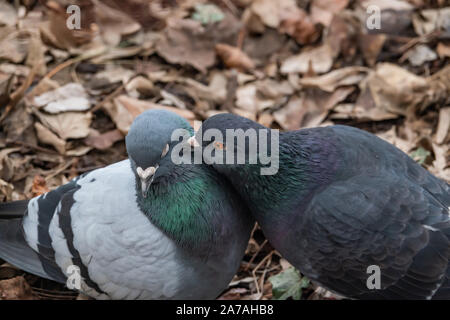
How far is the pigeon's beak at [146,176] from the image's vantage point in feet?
11.7

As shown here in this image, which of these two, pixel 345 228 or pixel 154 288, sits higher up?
pixel 345 228

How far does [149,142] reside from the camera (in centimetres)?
353

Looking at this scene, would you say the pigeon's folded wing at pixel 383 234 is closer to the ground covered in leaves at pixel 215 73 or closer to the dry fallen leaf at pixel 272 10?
the ground covered in leaves at pixel 215 73

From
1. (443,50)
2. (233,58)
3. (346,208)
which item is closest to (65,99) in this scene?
(233,58)

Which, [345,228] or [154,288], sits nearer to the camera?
[345,228]

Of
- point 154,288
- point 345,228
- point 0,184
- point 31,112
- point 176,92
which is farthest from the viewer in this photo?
point 176,92

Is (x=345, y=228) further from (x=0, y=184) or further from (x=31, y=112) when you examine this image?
(x=31, y=112)

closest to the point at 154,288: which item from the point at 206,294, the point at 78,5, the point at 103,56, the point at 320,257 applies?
the point at 206,294

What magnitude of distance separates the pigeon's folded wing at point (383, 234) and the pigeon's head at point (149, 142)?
101cm

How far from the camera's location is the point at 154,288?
12.9ft

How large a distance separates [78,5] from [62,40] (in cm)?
46

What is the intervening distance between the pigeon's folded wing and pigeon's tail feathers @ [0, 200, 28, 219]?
2093 mm

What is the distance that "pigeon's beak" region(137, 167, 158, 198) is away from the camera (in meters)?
3.58

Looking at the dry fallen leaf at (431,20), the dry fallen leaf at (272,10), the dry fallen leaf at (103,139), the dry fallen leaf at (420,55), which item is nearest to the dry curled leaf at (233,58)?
the dry fallen leaf at (272,10)
